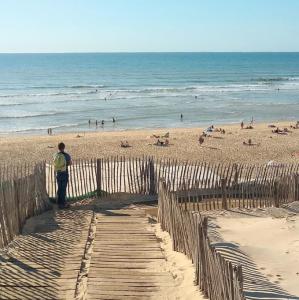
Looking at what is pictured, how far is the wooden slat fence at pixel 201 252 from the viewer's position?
21.1 feet

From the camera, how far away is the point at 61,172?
1297cm

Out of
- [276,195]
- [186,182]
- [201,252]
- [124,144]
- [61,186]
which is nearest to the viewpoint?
[201,252]

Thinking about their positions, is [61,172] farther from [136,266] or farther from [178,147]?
[178,147]

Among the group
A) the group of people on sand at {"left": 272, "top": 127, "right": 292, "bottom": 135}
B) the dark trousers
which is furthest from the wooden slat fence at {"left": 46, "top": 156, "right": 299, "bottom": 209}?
the group of people on sand at {"left": 272, "top": 127, "right": 292, "bottom": 135}

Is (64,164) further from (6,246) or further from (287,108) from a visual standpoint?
(287,108)

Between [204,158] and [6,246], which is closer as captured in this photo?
[6,246]

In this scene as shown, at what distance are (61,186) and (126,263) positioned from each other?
4392mm

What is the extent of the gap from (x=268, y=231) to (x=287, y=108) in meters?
41.4

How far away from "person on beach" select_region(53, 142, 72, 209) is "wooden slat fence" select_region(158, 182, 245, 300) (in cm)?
273

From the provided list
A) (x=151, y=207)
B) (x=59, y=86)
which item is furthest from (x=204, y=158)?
(x=59, y=86)

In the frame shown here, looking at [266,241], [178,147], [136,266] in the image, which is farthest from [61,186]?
[178,147]

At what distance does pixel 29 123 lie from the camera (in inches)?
1649

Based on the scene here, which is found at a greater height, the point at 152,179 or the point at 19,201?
the point at 19,201

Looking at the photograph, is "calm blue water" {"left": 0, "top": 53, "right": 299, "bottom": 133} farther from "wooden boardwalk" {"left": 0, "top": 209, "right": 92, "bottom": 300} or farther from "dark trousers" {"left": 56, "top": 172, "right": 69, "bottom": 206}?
"wooden boardwalk" {"left": 0, "top": 209, "right": 92, "bottom": 300}
